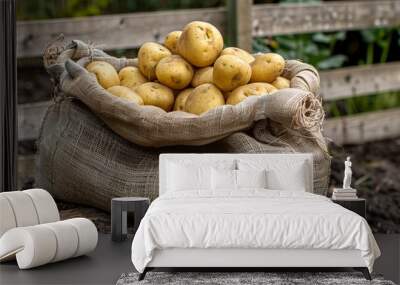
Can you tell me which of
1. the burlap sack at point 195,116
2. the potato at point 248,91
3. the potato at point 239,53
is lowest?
the burlap sack at point 195,116

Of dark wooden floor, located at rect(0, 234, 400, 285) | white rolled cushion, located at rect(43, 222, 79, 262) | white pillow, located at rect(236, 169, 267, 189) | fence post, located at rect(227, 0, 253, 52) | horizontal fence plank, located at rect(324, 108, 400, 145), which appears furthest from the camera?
horizontal fence plank, located at rect(324, 108, 400, 145)

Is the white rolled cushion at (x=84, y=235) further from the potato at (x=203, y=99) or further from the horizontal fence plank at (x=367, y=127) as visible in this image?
the horizontal fence plank at (x=367, y=127)

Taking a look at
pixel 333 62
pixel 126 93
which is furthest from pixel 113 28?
pixel 333 62

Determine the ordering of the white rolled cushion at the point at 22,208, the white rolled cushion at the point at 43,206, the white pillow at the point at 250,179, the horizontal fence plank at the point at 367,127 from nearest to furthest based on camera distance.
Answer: the white rolled cushion at the point at 22,208 → the white rolled cushion at the point at 43,206 → the white pillow at the point at 250,179 → the horizontal fence plank at the point at 367,127

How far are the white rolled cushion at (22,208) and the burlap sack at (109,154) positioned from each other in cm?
79

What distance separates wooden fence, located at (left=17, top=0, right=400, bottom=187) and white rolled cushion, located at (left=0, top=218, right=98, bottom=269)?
1.46m

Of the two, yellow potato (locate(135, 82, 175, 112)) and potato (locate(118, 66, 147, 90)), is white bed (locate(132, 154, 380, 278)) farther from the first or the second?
potato (locate(118, 66, 147, 90))

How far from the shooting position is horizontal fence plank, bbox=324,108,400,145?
5684mm

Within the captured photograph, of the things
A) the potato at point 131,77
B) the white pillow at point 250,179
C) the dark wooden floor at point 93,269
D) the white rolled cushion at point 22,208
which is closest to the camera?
the dark wooden floor at point 93,269

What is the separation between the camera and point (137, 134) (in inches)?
201

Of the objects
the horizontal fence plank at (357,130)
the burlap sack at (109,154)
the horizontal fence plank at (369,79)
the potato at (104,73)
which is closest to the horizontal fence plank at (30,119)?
the horizontal fence plank at (357,130)

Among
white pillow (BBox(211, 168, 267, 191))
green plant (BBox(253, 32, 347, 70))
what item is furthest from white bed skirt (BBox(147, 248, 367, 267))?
green plant (BBox(253, 32, 347, 70))

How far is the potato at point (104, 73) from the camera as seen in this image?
5363 mm

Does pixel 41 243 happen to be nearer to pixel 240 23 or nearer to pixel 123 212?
pixel 123 212
